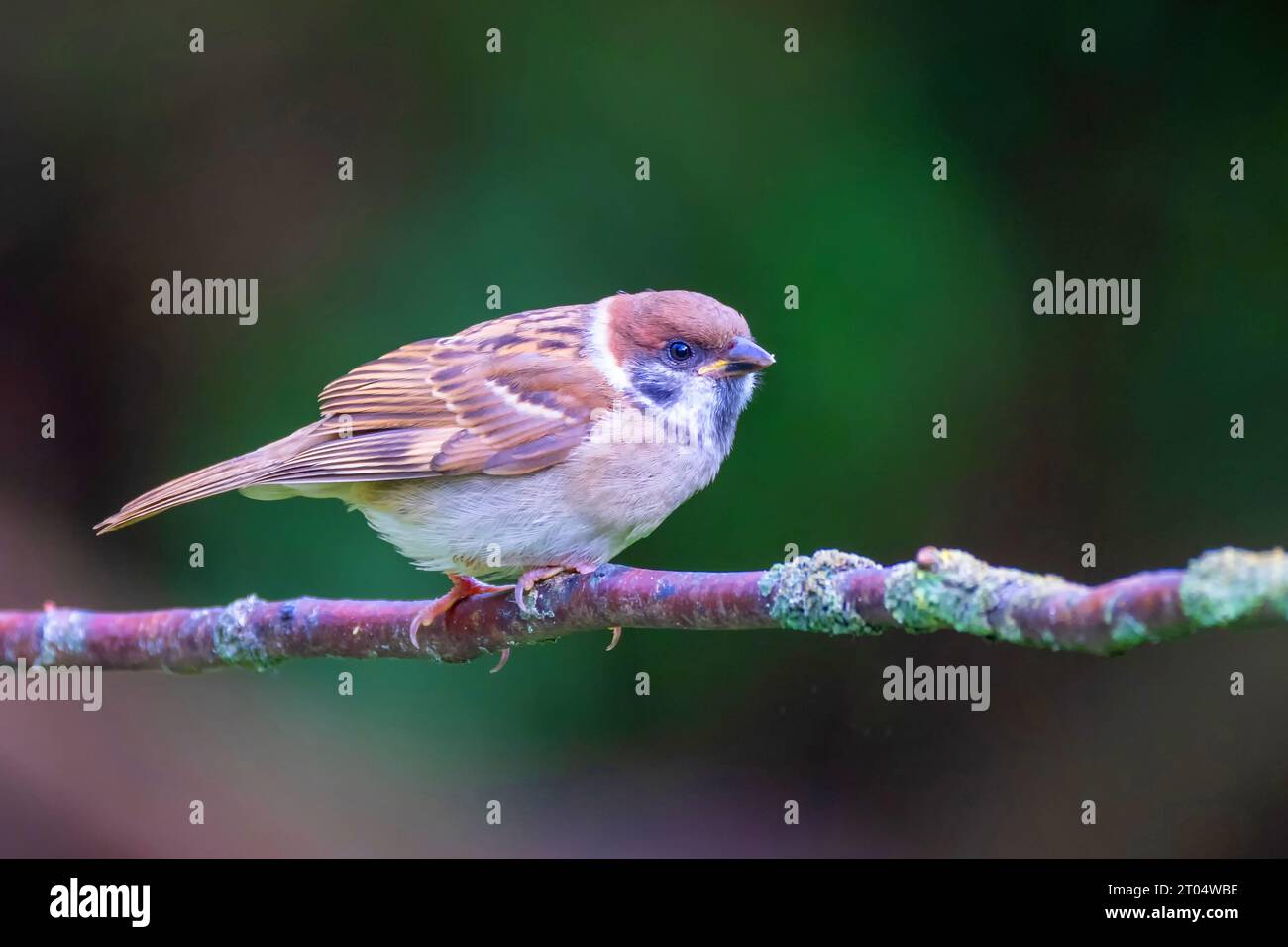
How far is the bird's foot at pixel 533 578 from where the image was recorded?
352 centimetres

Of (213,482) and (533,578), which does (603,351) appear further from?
(213,482)

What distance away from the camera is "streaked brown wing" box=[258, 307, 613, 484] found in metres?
3.99

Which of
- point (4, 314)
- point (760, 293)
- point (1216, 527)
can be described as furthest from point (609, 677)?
point (4, 314)

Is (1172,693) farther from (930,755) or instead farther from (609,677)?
(609,677)

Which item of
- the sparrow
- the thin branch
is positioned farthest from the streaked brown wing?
the thin branch

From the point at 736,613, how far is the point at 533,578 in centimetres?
107

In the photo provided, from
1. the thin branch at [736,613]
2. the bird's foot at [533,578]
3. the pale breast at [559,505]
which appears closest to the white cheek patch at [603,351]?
the pale breast at [559,505]

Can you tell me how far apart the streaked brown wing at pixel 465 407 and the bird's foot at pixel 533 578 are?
398 millimetres

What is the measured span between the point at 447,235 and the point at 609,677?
2.28m

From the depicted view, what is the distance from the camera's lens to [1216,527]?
5.94m

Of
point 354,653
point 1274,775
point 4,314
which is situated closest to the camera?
point 354,653

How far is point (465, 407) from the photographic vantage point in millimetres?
4184

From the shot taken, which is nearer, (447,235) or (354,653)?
(354,653)

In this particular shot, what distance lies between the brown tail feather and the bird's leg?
0.68 meters
